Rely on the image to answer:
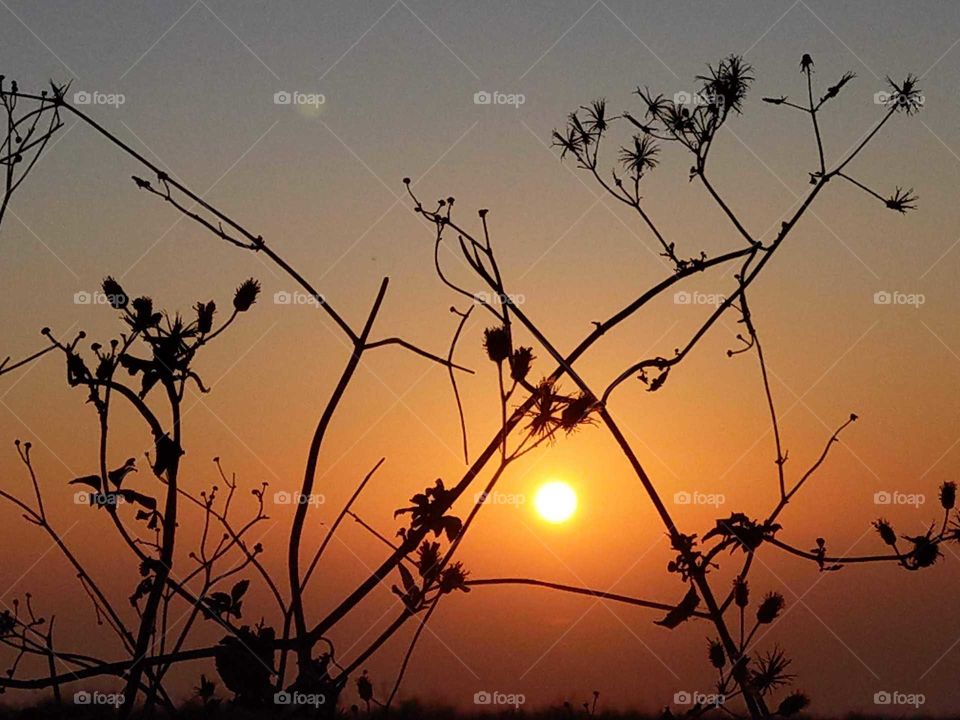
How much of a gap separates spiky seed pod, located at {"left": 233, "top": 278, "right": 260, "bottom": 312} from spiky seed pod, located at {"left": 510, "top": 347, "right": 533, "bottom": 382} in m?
0.73

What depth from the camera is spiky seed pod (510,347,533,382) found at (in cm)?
252

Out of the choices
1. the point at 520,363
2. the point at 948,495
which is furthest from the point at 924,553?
the point at 520,363

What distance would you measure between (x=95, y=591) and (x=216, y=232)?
3.10 ft

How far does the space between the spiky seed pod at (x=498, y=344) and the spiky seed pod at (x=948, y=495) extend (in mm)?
1370

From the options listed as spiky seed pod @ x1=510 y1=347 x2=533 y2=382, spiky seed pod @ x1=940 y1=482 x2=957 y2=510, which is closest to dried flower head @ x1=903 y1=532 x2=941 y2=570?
spiky seed pod @ x1=940 y1=482 x2=957 y2=510

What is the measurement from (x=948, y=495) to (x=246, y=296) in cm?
202

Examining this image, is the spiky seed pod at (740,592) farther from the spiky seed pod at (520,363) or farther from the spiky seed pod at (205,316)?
the spiky seed pod at (205,316)

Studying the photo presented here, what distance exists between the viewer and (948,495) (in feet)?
9.86

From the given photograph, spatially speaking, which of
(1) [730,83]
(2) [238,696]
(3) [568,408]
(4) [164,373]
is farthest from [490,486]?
(1) [730,83]

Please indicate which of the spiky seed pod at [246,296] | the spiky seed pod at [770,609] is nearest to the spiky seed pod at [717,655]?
the spiky seed pod at [770,609]

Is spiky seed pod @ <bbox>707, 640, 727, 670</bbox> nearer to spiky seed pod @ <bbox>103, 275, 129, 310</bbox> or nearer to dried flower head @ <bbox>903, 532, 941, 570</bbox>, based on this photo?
dried flower head @ <bbox>903, 532, 941, 570</bbox>

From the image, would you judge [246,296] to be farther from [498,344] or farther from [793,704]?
[793,704]

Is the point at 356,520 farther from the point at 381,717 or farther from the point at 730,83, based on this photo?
the point at 730,83

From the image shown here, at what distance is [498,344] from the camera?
2566 millimetres
